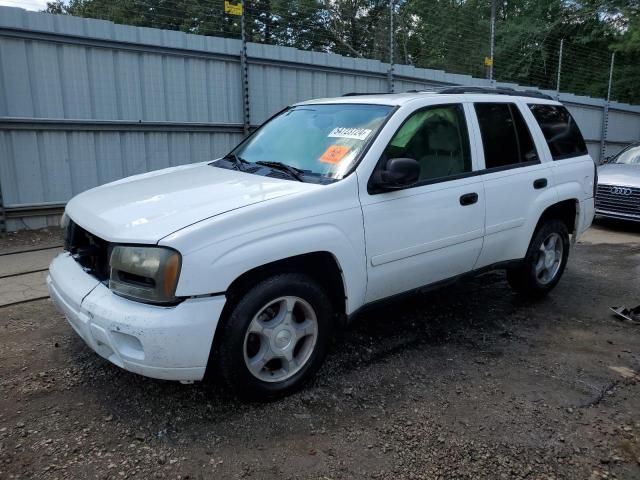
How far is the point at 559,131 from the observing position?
4.84 m

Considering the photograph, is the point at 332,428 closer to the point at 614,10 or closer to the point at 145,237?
the point at 145,237

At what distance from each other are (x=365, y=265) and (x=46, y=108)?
562 centimetres

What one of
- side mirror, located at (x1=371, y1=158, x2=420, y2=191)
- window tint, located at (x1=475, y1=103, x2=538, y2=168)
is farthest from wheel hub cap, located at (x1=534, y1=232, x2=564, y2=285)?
side mirror, located at (x1=371, y1=158, x2=420, y2=191)

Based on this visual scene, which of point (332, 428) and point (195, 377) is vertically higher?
point (195, 377)

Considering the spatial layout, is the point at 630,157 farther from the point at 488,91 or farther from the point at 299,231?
the point at 299,231

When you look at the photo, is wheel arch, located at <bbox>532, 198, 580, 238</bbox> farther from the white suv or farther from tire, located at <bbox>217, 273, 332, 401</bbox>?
tire, located at <bbox>217, 273, 332, 401</bbox>

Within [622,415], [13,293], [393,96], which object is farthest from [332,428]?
[13,293]

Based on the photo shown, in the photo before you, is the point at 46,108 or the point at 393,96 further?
the point at 46,108

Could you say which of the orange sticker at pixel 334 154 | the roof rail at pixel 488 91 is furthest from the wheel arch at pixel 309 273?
the roof rail at pixel 488 91

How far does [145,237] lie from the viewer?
8.51ft

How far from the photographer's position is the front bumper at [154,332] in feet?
8.30

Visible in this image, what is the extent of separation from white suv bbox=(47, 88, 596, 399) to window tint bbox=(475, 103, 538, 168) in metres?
0.02

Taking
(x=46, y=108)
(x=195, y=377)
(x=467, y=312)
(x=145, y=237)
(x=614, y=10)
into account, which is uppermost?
(x=614, y=10)

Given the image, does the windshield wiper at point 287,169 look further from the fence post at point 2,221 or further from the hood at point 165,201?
the fence post at point 2,221
